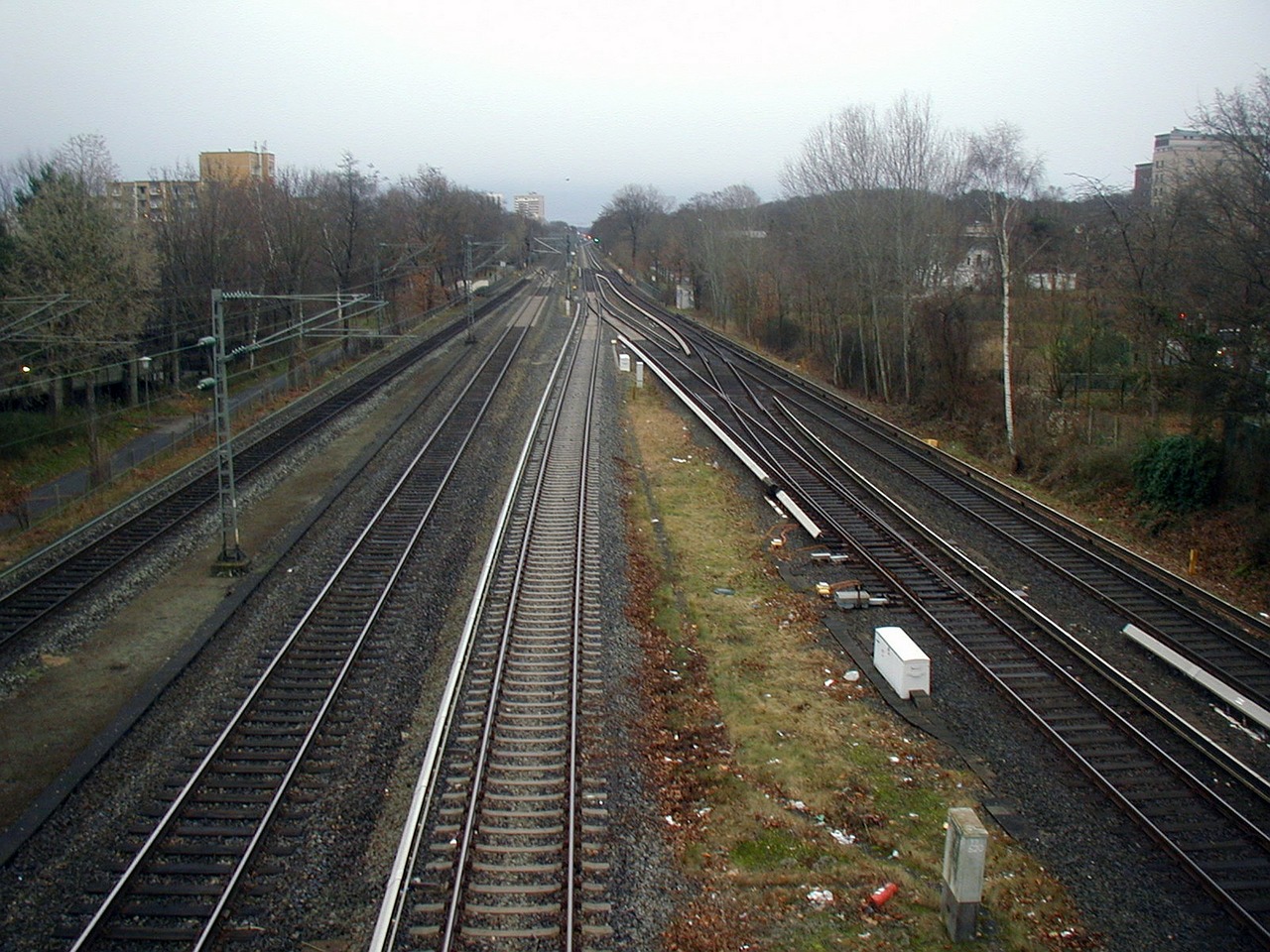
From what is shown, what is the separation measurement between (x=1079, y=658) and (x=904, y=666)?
252cm

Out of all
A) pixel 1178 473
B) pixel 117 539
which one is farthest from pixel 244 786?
pixel 1178 473

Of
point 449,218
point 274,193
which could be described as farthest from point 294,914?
point 449,218

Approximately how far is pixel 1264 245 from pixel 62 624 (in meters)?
19.3

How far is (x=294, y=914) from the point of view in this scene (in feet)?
23.0

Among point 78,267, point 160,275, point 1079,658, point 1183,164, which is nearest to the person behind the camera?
point 1079,658

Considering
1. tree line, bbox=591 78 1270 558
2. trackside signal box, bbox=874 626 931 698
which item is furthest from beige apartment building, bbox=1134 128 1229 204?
trackside signal box, bbox=874 626 931 698

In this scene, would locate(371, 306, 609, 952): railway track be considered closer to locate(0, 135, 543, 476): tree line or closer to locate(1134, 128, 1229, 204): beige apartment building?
locate(0, 135, 543, 476): tree line

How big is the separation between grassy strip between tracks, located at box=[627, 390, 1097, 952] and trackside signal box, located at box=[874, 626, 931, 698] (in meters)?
0.33

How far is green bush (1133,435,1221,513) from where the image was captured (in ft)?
55.3

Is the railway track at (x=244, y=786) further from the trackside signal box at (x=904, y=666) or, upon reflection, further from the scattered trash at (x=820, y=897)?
the trackside signal box at (x=904, y=666)

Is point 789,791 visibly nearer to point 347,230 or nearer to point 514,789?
point 514,789

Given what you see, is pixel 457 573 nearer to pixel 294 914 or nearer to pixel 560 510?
pixel 560 510

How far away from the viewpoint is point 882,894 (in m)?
7.32

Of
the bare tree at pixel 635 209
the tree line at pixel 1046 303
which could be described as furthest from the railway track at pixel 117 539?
the bare tree at pixel 635 209
